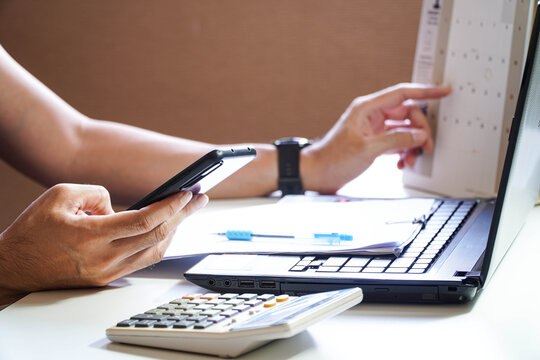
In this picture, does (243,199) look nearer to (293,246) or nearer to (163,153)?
(163,153)

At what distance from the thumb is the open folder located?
173mm

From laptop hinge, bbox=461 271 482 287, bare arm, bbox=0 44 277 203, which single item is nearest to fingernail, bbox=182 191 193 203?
laptop hinge, bbox=461 271 482 287

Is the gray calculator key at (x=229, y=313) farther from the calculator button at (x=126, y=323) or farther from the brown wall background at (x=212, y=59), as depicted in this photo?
the brown wall background at (x=212, y=59)

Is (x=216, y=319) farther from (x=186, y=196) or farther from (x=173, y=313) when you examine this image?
(x=186, y=196)

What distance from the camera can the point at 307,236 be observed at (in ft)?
2.63

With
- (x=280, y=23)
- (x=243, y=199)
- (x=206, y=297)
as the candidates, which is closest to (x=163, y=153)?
(x=243, y=199)

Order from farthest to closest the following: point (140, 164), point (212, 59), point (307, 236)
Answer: point (212, 59)
point (140, 164)
point (307, 236)

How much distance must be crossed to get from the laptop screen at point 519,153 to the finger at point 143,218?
0.29 metres

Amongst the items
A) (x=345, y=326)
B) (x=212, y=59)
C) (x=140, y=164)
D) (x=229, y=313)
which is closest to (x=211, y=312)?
(x=229, y=313)

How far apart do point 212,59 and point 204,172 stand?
7.38 feet

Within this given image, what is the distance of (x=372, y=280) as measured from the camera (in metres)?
0.65

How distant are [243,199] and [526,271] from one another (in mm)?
536

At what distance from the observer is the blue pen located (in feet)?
2.53

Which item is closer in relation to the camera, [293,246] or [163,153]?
[293,246]
